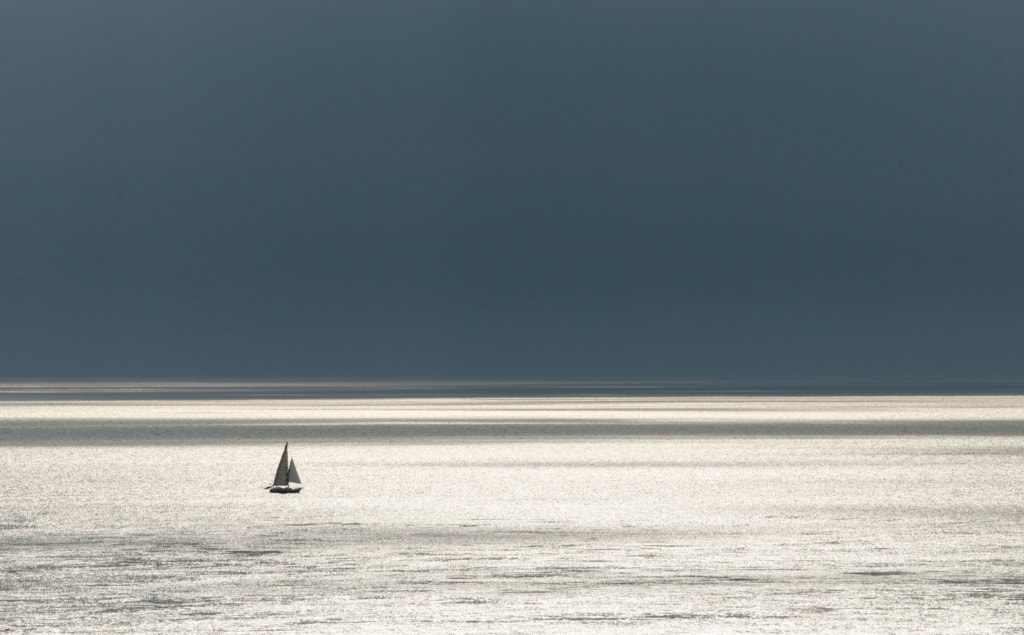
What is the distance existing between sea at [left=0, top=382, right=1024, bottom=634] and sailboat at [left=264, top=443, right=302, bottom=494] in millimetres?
460

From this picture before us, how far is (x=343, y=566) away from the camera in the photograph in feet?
94.8

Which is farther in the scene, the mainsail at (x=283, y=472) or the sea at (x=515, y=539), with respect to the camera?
the mainsail at (x=283, y=472)

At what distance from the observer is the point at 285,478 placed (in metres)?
45.0

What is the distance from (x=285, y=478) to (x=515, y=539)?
1318cm

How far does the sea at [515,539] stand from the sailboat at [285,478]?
46cm

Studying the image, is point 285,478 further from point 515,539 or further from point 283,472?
point 515,539

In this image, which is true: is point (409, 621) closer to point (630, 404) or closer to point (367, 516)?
point (367, 516)

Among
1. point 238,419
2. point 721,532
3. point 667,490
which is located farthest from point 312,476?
point 238,419

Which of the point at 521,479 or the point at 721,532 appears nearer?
the point at 721,532

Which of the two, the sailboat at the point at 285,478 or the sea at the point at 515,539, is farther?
the sailboat at the point at 285,478

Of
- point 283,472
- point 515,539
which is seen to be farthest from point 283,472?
point 515,539

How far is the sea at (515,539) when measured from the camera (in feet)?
77.2

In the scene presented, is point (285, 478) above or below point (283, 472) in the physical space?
below

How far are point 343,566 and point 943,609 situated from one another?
968 centimetres
